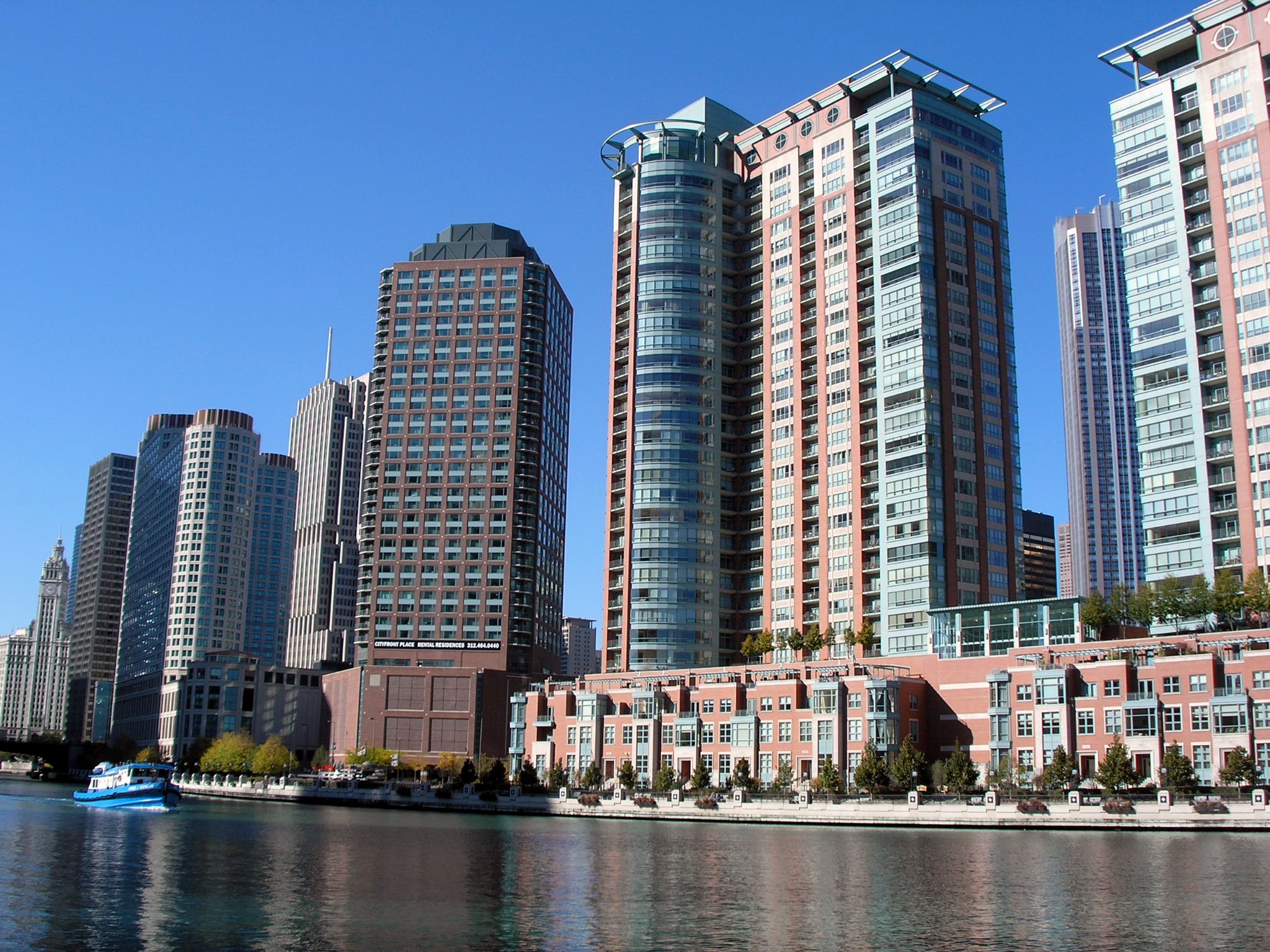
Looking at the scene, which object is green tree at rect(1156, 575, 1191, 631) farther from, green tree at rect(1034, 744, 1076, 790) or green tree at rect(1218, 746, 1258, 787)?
green tree at rect(1218, 746, 1258, 787)

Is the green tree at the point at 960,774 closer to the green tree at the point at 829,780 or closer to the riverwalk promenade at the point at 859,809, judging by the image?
the riverwalk promenade at the point at 859,809

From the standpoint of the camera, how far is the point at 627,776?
606 feet

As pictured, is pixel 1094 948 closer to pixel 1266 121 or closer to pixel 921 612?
pixel 921 612

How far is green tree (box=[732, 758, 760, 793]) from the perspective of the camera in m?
170

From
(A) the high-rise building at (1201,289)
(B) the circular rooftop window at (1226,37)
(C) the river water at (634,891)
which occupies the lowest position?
(C) the river water at (634,891)

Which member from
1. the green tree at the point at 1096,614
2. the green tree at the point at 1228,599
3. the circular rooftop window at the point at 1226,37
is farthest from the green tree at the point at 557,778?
the circular rooftop window at the point at 1226,37

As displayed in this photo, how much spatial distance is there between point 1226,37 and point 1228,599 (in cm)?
7883

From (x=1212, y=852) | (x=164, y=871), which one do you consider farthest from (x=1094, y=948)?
(x=164, y=871)

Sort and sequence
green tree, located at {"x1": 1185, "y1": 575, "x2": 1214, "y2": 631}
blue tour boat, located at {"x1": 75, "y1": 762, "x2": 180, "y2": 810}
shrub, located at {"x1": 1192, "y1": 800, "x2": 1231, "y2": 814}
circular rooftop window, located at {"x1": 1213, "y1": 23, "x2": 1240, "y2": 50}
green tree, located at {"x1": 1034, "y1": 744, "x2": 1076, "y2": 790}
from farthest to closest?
circular rooftop window, located at {"x1": 1213, "y1": 23, "x2": 1240, "y2": 50}
blue tour boat, located at {"x1": 75, "y1": 762, "x2": 180, "y2": 810}
green tree, located at {"x1": 1185, "y1": 575, "x2": 1214, "y2": 631}
green tree, located at {"x1": 1034, "y1": 744, "x2": 1076, "y2": 790}
shrub, located at {"x1": 1192, "y1": 800, "x2": 1231, "y2": 814}

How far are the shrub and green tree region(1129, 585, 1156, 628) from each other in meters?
41.3

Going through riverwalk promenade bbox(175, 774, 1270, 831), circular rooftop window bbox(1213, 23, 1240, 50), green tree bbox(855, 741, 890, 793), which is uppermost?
circular rooftop window bbox(1213, 23, 1240, 50)

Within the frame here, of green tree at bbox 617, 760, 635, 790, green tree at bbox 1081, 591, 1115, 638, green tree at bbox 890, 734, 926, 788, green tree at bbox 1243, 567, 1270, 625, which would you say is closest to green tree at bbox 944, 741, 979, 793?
green tree at bbox 890, 734, 926, 788

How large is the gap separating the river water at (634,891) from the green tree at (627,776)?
57.1 m

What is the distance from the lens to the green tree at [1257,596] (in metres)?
150
